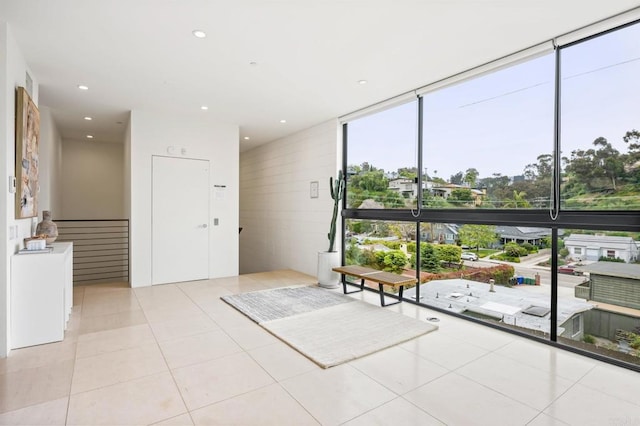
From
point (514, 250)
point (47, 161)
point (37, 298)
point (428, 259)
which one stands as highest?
point (47, 161)

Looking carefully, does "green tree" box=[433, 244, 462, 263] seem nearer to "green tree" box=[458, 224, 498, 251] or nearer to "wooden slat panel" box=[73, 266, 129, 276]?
"green tree" box=[458, 224, 498, 251]

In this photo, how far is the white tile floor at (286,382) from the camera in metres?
2.04

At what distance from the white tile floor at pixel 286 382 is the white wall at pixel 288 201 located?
Result: 288 cm

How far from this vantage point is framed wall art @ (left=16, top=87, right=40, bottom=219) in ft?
9.95

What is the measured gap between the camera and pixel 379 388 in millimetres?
2354

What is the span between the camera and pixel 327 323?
3613 mm

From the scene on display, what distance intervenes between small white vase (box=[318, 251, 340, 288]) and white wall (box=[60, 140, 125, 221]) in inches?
203

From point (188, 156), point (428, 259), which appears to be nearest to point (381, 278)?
point (428, 259)

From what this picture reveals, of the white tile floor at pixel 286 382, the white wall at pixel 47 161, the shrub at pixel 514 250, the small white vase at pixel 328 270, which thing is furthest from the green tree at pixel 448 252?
the white wall at pixel 47 161

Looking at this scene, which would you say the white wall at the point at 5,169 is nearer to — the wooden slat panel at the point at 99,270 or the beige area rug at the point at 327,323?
the beige area rug at the point at 327,323

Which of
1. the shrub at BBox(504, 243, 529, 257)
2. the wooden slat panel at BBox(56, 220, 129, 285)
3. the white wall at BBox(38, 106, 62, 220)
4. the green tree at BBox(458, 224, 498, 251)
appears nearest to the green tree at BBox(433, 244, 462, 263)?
the green tree at BBox(458, 224, 498, 251)

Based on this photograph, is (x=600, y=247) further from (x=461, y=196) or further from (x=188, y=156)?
(x=188, y=156)

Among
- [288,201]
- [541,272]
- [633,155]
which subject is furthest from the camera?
[288,201]

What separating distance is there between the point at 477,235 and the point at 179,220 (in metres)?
4.60
